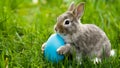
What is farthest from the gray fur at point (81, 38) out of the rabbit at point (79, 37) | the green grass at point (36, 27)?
the green grass at point (36, 27)

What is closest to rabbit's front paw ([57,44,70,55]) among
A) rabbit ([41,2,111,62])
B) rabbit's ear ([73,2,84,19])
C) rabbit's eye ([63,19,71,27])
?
rabbit ([41,2,111,62])

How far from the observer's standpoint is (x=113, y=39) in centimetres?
620

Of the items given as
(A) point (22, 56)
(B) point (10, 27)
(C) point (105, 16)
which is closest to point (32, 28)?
(B) point (10, 27)

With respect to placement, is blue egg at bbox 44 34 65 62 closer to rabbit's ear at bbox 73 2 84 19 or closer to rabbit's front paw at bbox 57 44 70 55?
rabbit's front paw at bbox 57 44 70 55

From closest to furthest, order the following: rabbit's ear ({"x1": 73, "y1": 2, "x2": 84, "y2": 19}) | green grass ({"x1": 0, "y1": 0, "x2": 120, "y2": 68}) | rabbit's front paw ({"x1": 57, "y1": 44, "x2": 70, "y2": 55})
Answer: rabbit's front paw ({"x1": 57, "y1": 44, "x2": 70, "y2": 55}) → green grass ({"x1": 0, "y1": 0, "x2": 120, "y2": 68}) → rabbit's ear ({"x1": 73, "y1": 2, "x2": 84, "y2": 19})

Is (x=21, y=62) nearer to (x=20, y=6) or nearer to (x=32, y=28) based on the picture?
(x=32, y=28)

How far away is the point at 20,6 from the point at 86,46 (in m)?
2.17

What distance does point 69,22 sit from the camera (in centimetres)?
524

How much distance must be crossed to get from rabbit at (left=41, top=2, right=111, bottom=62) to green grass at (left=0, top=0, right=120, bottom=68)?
14 cm

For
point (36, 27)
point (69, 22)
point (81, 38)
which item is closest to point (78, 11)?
point (69, 22)

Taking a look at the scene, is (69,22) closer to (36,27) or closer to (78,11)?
(78,11)

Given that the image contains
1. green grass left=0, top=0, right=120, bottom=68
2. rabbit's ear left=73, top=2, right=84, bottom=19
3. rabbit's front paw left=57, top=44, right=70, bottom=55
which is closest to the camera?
rabbit's front paw left=57, top=44, right=70, bottom=55

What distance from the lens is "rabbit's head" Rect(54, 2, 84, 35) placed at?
5145 millimetres

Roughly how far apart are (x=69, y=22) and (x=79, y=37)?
0.22m
